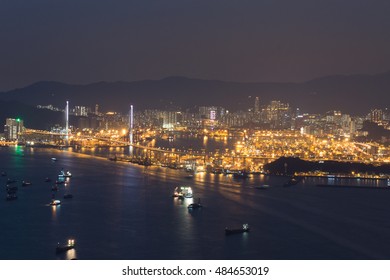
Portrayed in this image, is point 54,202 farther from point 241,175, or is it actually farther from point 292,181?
point 241,175

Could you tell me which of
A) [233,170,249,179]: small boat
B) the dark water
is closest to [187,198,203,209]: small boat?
the dark water

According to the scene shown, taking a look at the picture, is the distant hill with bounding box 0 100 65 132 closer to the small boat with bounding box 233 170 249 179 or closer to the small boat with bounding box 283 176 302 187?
the small boat with bounding box 233 170 249 179

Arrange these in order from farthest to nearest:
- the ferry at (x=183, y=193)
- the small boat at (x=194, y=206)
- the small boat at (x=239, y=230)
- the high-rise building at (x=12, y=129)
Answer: the high-rise building at (x=12, y=129), the ferry at (x=183, y=193), the small boat at (x=194, y=206), the small boat at (x=239, y=230)

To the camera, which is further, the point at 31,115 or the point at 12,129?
the point at 31,115

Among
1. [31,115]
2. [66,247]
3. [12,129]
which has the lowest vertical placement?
[66,247]

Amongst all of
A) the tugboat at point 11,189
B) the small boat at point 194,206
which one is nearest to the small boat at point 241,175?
the small boat at point 194,206

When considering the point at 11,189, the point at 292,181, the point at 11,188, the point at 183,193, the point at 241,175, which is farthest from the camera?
the point at 241,175

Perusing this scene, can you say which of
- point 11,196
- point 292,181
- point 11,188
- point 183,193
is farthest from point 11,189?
point 292,181

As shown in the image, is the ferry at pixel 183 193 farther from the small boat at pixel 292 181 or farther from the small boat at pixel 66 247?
the small boat at pixel 66 247

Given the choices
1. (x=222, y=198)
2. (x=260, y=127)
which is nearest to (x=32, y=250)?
(x=222, y=198)
